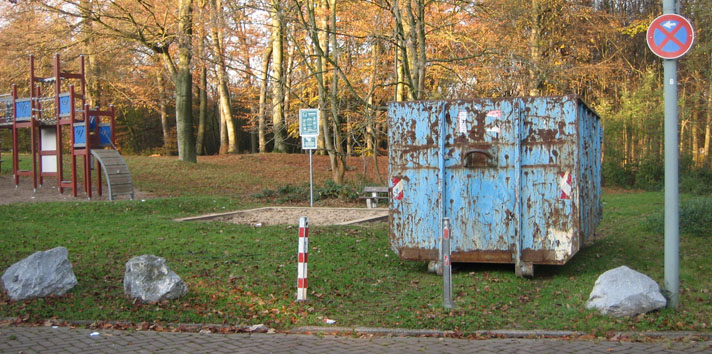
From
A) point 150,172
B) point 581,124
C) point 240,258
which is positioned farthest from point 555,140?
point 150,172

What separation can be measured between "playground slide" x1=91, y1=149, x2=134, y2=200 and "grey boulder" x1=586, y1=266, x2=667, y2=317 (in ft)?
51.6

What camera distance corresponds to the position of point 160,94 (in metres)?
39.8

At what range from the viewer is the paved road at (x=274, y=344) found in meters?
5.83

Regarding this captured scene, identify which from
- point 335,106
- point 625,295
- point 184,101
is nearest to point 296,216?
point 335,106

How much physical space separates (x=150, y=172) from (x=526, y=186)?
21796mm

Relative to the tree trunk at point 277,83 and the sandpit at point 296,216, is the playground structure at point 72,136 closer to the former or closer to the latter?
the sandpit at point 296,216

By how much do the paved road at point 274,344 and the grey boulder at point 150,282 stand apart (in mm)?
899

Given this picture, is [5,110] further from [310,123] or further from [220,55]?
[310,123]

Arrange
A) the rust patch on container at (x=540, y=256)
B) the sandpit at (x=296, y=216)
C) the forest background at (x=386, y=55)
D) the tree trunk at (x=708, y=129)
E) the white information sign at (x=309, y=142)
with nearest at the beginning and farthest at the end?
the rust patch on container at (x=540, y=256)
the sandpit at (x=296, y=216)
the white information sign at (x=309, y=142)
the forest background at (x=386, y=55)
the tree trunk at (x=708, y=129)

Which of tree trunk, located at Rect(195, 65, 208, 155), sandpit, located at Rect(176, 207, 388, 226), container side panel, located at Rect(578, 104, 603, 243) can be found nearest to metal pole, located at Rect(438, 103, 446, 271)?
container side panel, located at Rect(578, 104, 603, 243)

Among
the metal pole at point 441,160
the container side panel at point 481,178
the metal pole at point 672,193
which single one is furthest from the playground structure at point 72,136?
the metal pole at point 672,193

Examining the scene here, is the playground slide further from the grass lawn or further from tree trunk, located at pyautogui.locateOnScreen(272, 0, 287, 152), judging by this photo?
tree trunk, located at pyautogui.locateOnScreen(272, 0, 287, 152)

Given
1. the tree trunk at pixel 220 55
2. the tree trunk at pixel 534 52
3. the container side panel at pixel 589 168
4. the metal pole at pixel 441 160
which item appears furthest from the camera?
the tree trunk at pixel 220 55

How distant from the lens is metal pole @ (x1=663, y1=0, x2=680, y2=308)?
6.96 m
